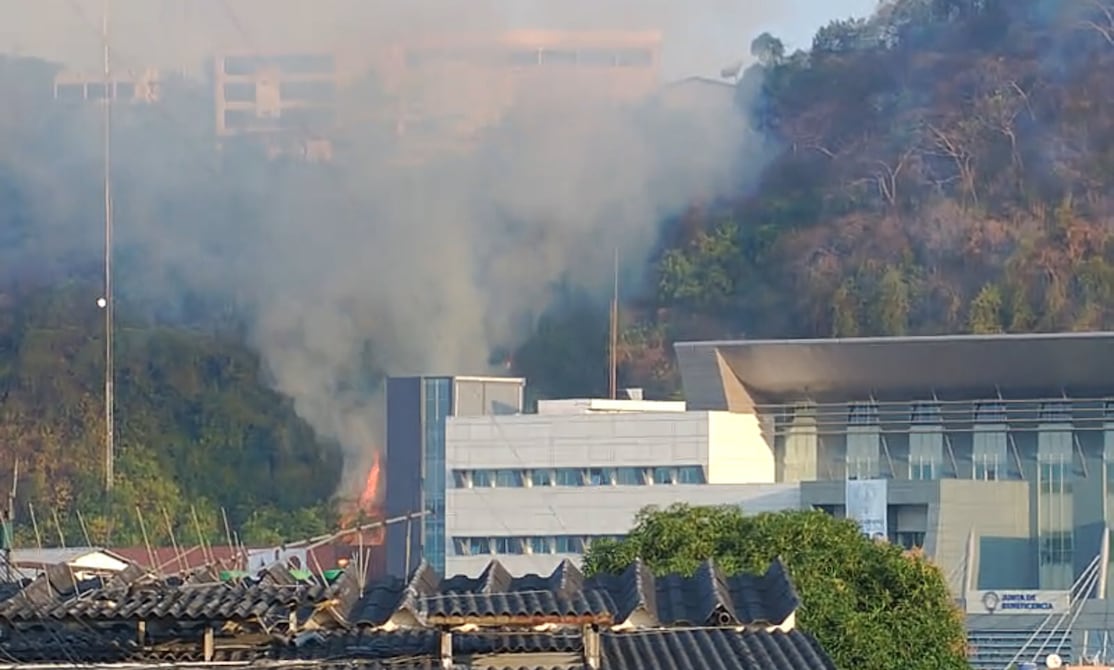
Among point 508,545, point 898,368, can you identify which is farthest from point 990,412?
point 508,545

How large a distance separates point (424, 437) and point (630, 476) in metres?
14.3

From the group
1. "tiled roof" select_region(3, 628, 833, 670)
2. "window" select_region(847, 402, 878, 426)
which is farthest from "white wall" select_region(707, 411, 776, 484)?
"tiled roof" select_region(3, 628, 833, 670)

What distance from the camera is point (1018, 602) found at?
3265 inches

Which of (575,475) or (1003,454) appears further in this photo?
(575,475)

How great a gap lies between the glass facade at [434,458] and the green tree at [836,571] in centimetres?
3677

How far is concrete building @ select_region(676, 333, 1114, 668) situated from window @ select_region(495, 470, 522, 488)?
727 centimetres

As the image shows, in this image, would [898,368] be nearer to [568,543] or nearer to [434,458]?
[568,543]

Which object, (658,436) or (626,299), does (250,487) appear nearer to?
(626,299)

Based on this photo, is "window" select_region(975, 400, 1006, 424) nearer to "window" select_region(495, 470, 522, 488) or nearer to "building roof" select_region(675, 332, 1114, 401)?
"building roof" select_region(675, 332, 1114, 401)

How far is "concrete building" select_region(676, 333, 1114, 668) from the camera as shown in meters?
84.9

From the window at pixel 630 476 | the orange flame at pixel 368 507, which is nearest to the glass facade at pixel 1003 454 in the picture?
the window at pixel 630 476

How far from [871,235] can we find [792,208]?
7.57 metres

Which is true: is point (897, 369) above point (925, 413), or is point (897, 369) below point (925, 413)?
above

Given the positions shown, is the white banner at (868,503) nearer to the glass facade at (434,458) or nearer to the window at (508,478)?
the window at (508,478)
